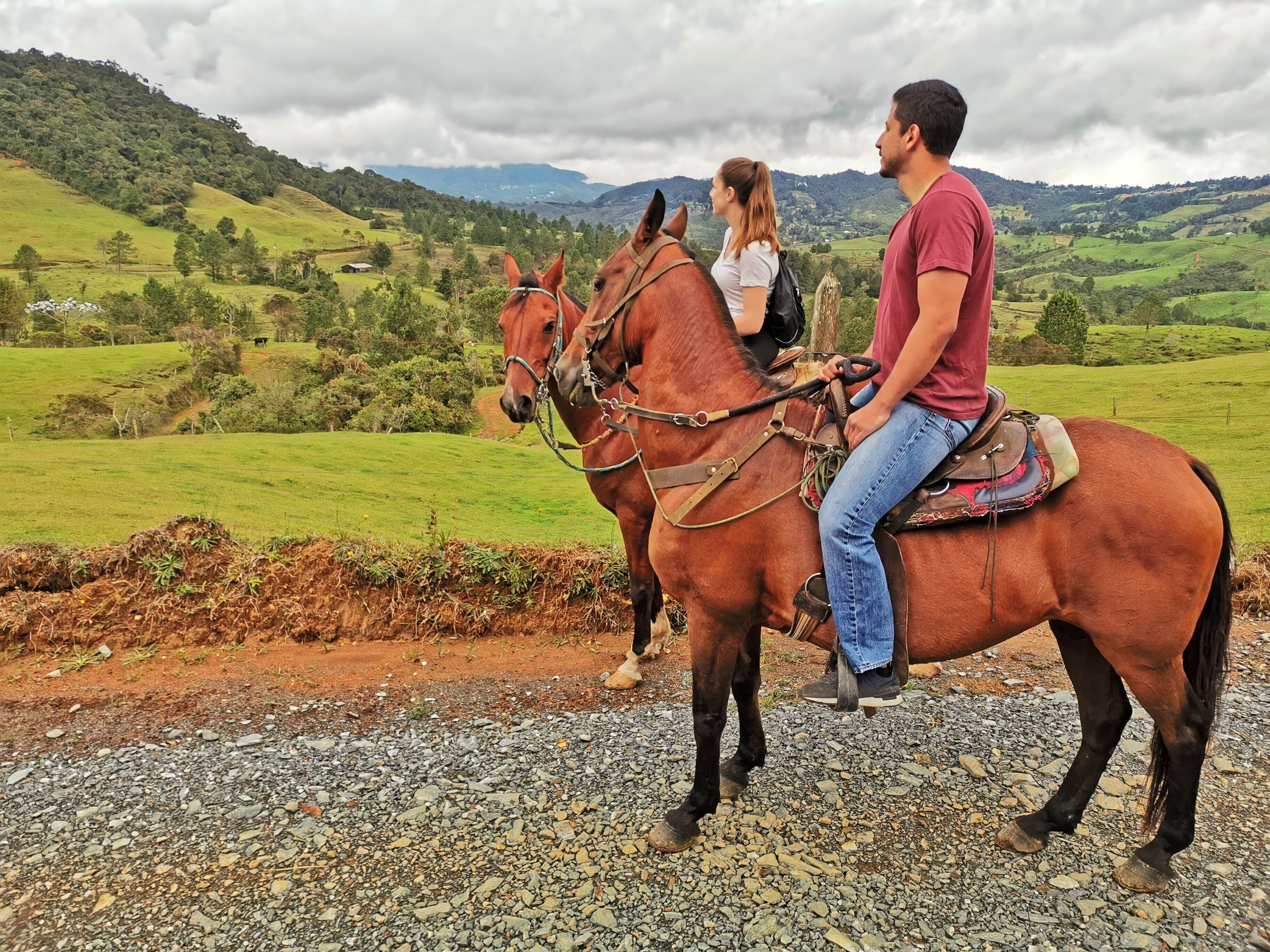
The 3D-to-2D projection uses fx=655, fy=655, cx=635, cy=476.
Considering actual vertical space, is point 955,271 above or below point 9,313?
below

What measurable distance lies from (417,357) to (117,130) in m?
194

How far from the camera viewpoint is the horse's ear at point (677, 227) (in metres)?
3.93

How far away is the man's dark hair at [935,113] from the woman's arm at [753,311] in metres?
1.64

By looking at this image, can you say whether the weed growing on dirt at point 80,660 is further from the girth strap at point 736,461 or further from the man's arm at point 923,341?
the man's arm at point 923,341

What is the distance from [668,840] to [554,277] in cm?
514

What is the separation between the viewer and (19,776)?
4586 millimetres

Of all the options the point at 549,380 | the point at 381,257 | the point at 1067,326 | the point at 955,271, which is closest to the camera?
the point at 955,271

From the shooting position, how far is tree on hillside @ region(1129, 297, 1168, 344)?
258 ft

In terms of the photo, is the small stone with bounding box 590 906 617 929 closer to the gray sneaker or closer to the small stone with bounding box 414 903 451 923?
the small stone with bounding box 414 903 451 923

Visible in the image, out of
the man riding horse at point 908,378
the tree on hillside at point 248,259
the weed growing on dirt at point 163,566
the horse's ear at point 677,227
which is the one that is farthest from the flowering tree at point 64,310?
the man riding horse at point 908,378

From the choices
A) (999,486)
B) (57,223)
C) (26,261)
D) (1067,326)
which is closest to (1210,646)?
(999,486)

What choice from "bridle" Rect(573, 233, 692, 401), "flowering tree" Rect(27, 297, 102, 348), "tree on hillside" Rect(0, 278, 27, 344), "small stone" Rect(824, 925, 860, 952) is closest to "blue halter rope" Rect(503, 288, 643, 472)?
"bridle" Rect(573, 233, 692, 401)

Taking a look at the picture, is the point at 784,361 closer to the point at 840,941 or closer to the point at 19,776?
the point at 840,941

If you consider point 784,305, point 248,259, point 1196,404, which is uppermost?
point 248,259
